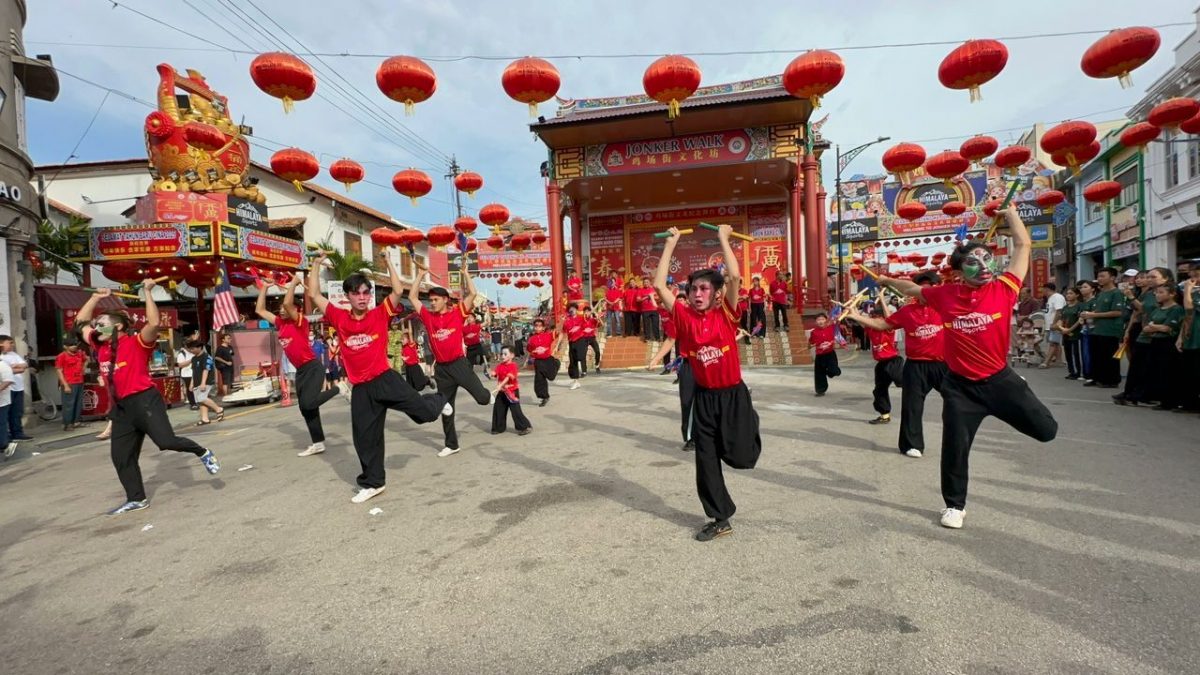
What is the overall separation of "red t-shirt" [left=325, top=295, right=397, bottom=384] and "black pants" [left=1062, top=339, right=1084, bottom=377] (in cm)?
1184

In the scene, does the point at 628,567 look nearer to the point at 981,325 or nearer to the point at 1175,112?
the point at 981,325

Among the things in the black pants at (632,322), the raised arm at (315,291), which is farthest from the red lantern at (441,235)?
the raised arm at (315,291)

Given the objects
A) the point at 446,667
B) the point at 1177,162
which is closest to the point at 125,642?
the point at 446,667

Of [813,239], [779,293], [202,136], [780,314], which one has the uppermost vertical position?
[202,136]

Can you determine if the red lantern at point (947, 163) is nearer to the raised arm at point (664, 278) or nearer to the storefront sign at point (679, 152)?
the storefront sign at point (679, 152)

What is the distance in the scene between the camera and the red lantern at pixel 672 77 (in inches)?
324

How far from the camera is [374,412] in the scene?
16.9 ft

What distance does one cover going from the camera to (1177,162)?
737 inches

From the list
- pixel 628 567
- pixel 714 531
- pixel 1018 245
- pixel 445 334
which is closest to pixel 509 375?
pixel 445 334

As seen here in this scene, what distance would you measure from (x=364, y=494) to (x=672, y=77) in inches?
259

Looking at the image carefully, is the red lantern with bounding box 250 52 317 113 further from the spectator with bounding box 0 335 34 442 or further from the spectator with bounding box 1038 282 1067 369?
the spectator with bounding box 1038 282 1067 369

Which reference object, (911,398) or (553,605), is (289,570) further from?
(911,398)

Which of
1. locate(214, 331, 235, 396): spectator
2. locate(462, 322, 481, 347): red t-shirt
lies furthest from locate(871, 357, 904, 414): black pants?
locate(214, 331, 235, 396): spectator

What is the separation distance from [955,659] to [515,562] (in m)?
2.26
